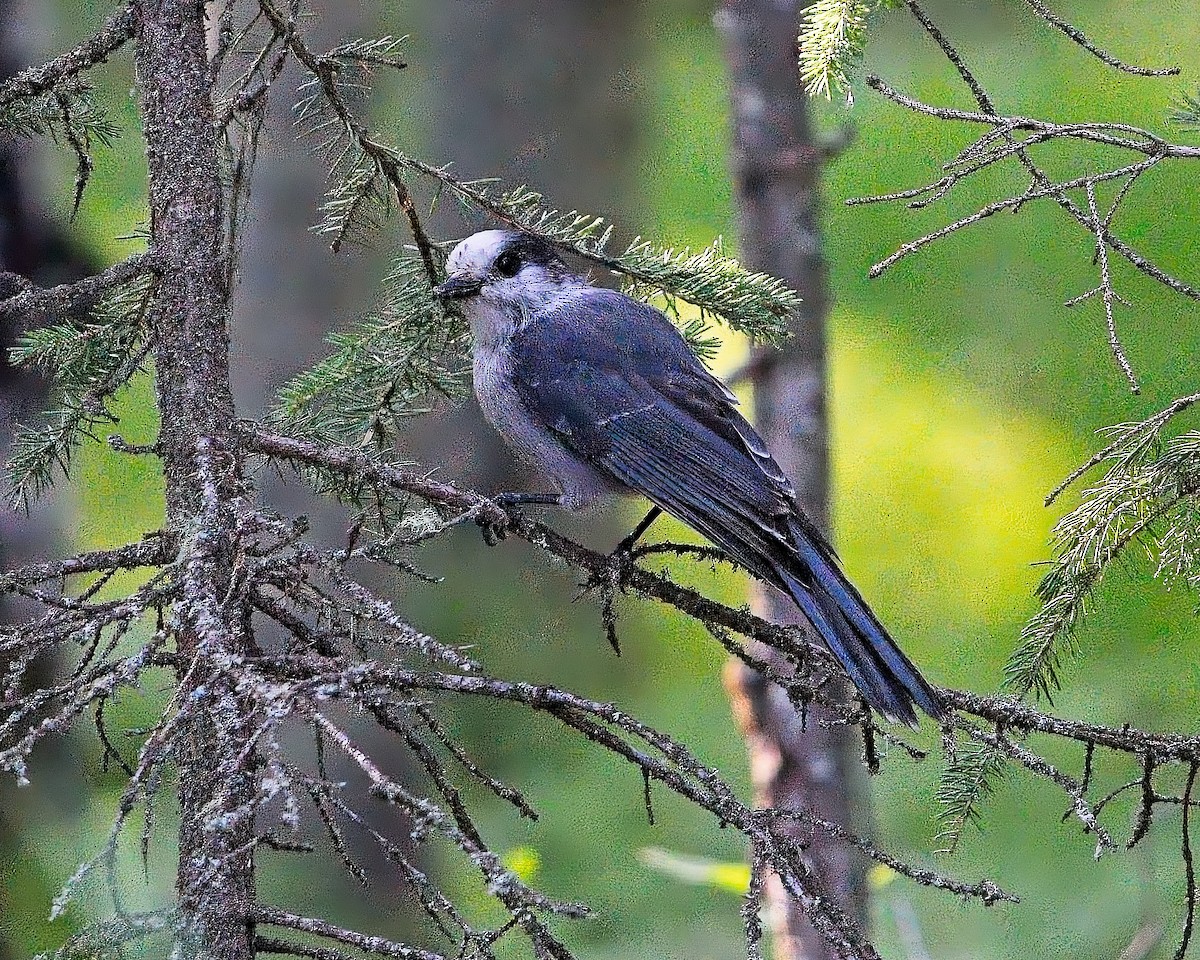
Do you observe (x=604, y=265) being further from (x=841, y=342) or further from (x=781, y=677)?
(x=841, y=342)

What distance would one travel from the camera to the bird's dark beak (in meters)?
2.85

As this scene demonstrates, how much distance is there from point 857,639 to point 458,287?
Answer: 44.5 inches

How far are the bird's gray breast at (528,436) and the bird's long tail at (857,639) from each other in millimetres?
589

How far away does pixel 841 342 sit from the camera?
27.6ft

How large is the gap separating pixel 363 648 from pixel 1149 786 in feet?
4.20

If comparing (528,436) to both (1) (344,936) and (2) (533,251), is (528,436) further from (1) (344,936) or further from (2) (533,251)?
(1) (344,936)

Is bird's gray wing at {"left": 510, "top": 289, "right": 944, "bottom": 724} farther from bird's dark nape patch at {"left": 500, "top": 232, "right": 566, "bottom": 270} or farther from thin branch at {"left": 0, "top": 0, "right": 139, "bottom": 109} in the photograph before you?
thin branch at {"left": 0, "top": 0, "right": 139, "bottom": 109}

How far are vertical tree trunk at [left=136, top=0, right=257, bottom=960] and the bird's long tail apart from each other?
113 centimetres

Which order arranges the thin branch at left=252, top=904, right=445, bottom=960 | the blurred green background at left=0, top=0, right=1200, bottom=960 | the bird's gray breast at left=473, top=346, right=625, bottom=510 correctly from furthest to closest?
1. the blurred green background at left=0, top=0, right=1200, bottom=960
2. the bird's gray breast at left=473, top=346, right=625, bottom=510
3. the thin branch at left=252, top=904, right=445, bottom=960

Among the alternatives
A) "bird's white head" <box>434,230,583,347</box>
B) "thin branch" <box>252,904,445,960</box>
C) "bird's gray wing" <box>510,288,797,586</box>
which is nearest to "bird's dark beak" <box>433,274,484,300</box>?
"bird's white head" <box>434,230,583,347</box>

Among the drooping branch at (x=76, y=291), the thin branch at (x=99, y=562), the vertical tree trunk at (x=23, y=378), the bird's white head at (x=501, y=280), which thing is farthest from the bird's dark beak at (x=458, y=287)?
the vertical tree trunk at (x=23, y=378)

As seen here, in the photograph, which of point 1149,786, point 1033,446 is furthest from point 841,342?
point 1149,786

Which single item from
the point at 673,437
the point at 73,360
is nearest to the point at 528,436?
the point at 673,437

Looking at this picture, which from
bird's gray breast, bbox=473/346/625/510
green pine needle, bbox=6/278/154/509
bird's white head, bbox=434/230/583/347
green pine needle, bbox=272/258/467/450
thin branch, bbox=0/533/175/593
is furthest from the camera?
bird's gray breast, bbox=473/346/625/510
